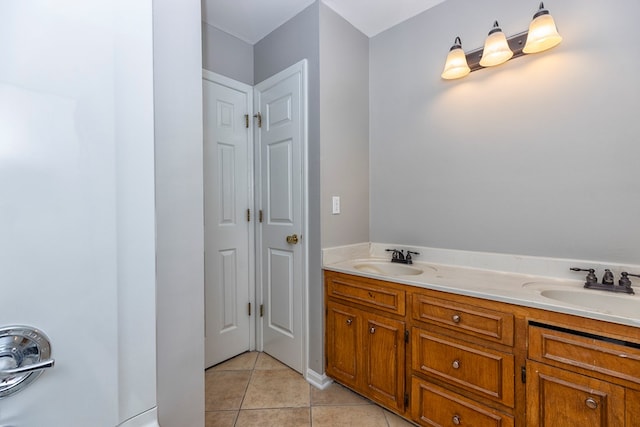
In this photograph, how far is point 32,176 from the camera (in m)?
0.44

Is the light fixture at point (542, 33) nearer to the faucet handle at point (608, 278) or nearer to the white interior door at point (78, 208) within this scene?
the faucet handle at point (608, 278)

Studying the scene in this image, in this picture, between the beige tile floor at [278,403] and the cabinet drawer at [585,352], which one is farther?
the beige tile floor at [278,403]

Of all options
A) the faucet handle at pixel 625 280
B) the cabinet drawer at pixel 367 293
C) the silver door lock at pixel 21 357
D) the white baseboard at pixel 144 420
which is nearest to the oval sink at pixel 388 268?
the cabinet drawer at pixel 367 293

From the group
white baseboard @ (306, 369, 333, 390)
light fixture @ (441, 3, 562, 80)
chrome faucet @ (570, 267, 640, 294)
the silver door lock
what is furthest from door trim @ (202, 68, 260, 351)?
chrome faucet @ (570, 267, 640, 294)

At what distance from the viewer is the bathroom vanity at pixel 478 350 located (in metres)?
0.95

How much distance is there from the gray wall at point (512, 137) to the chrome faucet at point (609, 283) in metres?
0.12

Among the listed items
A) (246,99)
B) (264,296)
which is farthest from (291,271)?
(246,99)

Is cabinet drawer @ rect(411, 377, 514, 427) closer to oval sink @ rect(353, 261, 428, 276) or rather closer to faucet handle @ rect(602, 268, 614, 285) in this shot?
oval sink @ rect(353, 261, 428, 276)

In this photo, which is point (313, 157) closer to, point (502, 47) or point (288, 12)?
point (288, 12)

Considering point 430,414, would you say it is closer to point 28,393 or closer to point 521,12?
point 28,393

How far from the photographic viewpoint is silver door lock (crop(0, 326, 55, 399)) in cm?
42

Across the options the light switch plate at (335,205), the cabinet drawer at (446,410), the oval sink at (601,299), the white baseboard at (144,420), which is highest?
the light switch plate at (335,205)

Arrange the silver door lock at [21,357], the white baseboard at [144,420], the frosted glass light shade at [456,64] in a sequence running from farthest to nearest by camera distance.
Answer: the frosted glass light shade at [456,64], the white baseboard at [144,420], the silver door lock at [21,357]

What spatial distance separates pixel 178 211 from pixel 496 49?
1801 millimetres
